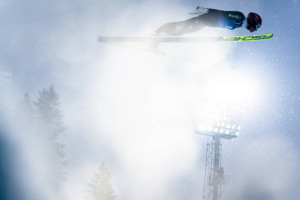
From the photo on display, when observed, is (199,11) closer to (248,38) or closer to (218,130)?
(248,38)

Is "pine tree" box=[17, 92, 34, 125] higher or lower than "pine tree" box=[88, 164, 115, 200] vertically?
higher

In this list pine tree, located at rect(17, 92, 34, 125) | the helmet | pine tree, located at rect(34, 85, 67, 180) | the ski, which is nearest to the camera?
the helmet

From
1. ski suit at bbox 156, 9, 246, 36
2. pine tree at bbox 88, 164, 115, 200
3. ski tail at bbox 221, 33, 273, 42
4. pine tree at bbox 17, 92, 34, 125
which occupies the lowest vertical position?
pine tree at bbox 88, 164, 115, 200

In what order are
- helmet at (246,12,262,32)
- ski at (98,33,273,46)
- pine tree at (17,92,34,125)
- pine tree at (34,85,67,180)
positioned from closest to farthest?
helmet at (246,12,262,32), ski at (98,33,273,46), pine tree at (34,85,67,180), pine tree at (17,92,34,125)

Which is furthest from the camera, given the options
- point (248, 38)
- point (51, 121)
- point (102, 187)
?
point (51, 121)

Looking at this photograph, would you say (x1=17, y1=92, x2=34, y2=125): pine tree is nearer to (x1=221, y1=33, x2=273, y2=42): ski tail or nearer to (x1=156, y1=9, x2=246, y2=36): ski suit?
(x1=221, y1=33, x2=273, y2=42): ski tail

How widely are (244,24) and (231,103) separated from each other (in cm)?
1215

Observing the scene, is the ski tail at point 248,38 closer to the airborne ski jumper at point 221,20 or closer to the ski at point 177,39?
the ski at point 177,39

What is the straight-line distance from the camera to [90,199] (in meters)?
27.0

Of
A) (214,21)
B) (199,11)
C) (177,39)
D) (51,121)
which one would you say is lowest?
(214,21)

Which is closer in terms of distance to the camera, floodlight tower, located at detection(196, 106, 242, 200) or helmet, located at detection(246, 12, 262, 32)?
helmet, located at detection(246, 12, 262, 32)

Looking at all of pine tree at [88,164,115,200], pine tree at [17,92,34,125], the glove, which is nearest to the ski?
the glove

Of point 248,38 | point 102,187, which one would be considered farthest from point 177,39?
point 102,187

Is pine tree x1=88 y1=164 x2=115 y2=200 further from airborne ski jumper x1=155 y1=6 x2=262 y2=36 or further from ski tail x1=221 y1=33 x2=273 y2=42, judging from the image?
airborne ski jumper x1=155 y1=6 x2=262 y2=36
